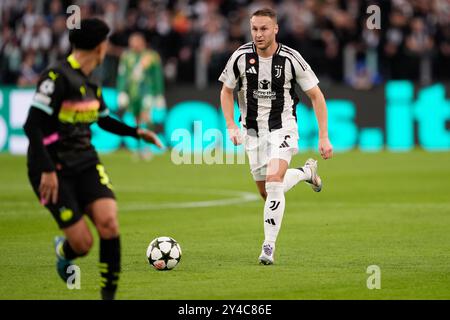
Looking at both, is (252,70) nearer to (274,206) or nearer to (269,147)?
(269,147)

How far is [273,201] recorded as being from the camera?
10.1 metres

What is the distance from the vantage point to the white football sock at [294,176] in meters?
10.8

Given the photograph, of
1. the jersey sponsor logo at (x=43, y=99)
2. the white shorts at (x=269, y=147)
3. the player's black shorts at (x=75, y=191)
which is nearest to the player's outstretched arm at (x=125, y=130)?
the player's black shorts at (x=75, y=191)

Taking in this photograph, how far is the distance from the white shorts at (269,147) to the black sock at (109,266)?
2969 mm

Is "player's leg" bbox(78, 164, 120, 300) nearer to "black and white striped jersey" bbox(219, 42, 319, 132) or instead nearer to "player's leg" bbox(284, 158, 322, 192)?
"black and white striped jersey" bbox(219, 42, 319, 132)

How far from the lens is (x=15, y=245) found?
37.6ft

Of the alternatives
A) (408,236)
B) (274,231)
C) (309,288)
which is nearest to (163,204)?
(408,236)

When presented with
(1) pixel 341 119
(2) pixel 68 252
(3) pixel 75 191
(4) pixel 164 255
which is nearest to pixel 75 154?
(3) pixel 75 191

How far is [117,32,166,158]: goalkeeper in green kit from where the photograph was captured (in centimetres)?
2423

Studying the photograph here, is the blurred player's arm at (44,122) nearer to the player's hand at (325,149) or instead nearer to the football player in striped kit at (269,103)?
the football player in striped kit at (269,103)

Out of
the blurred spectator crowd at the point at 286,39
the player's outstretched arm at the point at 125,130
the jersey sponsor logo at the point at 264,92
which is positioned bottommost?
the player's outstretched arm at the point at 125,130

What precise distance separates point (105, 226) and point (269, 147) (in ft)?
10.3

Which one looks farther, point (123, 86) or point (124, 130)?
point (123, 86)

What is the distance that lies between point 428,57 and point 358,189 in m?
10.5
